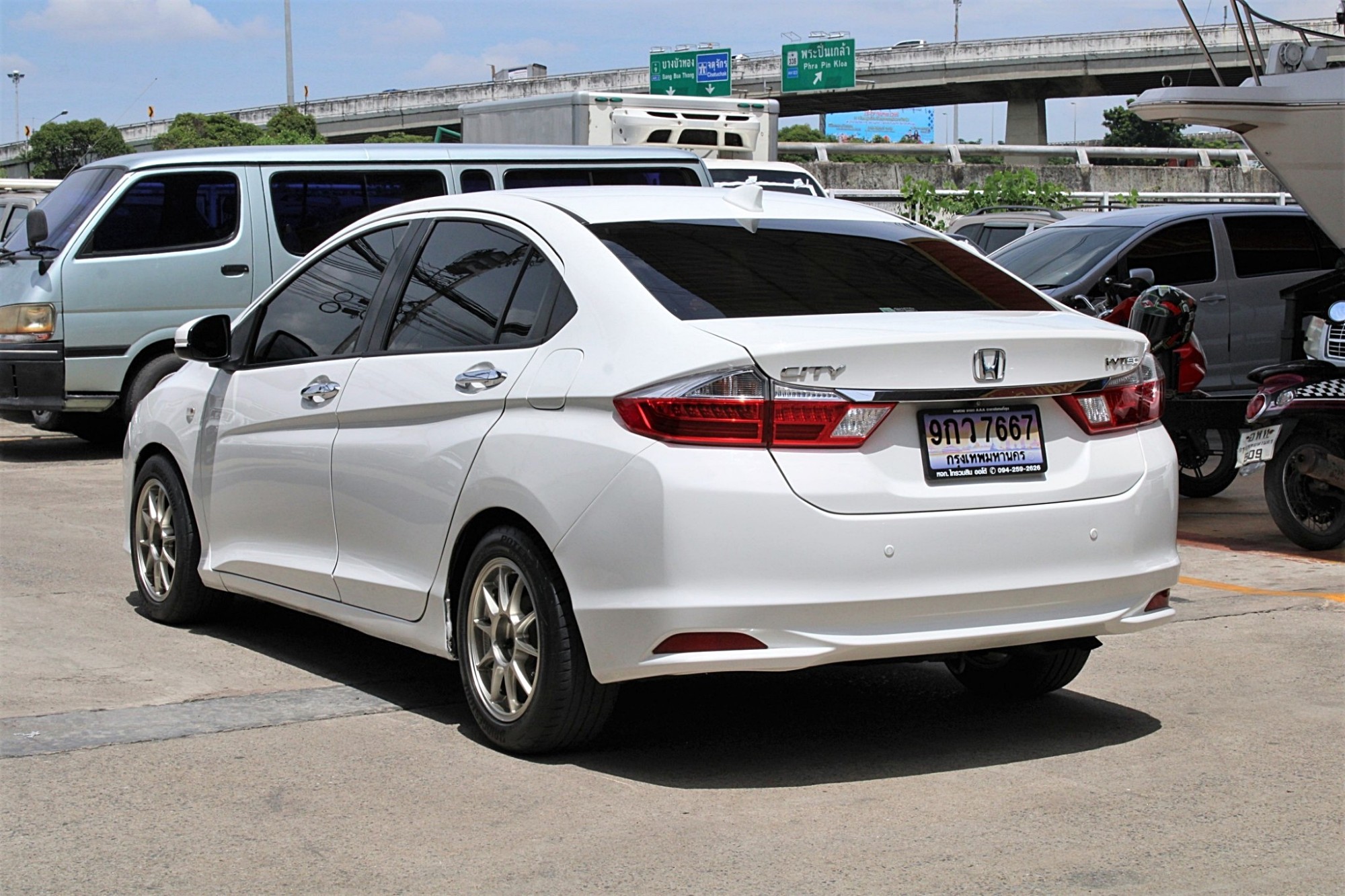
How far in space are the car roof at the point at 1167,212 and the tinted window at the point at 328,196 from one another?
205 inches

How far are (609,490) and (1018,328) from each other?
1258 millimetres

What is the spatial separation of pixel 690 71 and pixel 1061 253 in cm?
5614

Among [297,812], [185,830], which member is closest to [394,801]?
[297,812]

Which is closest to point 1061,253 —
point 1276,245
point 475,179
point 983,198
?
point 1276,245

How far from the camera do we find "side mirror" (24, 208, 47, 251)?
12.7 metres

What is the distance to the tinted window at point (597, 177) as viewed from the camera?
44.2ft

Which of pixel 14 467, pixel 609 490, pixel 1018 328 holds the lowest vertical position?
pixel 14 467

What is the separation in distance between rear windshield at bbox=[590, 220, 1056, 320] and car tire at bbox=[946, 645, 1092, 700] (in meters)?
1.14

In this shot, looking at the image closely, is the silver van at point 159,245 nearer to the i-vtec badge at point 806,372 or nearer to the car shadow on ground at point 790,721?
the car shadow on ground at point 790,721

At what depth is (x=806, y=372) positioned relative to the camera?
14.3 feet

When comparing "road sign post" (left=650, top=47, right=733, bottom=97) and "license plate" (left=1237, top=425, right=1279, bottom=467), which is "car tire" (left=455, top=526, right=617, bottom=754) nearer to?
"license plate" (left=1237, top=425, right=1279, bottom=467)

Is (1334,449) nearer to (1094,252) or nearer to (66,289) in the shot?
(1094,252)

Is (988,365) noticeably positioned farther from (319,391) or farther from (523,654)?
(319,391)

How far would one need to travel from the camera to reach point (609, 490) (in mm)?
4418
